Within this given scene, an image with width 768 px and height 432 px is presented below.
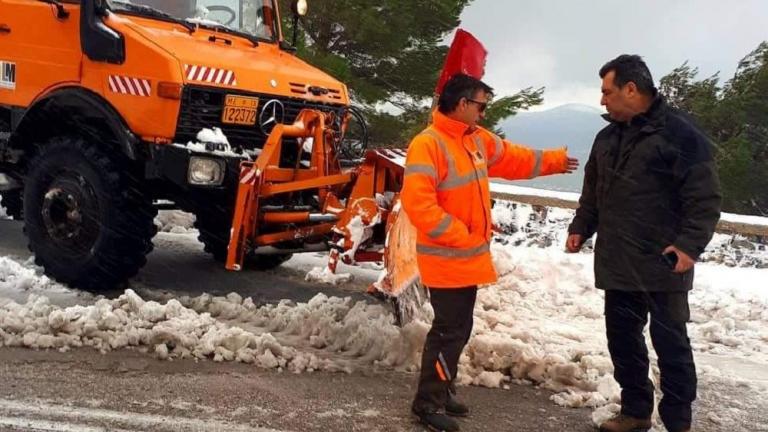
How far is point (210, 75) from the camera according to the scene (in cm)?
559

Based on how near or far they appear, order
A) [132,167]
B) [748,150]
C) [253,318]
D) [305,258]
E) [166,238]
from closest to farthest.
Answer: [253,318]
[132,167]
[305,258]
[166,238]
[748,150]

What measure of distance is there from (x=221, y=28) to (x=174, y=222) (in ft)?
11.2

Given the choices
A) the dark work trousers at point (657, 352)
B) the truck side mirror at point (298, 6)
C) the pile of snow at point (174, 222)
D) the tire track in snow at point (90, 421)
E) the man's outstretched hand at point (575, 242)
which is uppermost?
the truck side mirror at point (298, 6)

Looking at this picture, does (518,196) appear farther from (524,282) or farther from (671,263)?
(671,263)

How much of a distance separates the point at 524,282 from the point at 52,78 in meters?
4.24

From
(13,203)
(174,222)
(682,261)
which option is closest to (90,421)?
(682,261)

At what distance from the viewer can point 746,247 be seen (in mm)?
9047

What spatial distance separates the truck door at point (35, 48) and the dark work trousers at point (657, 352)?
166 inches

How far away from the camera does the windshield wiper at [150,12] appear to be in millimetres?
5910

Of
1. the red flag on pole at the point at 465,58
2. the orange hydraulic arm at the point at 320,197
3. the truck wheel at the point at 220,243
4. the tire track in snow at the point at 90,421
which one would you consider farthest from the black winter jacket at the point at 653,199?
the truck wheel at the point at 220,243

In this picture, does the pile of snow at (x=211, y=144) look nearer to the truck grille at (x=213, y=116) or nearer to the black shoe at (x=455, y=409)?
the truck grille at (x=213, y=116)

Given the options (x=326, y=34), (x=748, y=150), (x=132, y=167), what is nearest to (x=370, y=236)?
(x=132, y=167)

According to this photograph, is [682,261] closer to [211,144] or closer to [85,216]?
[211,144]

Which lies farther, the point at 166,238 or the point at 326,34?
the point at 326,34
